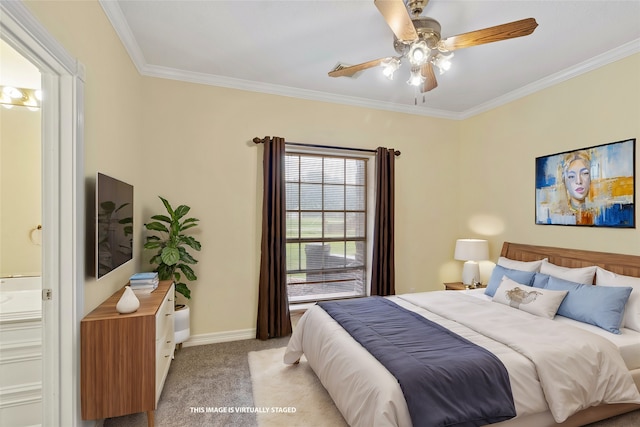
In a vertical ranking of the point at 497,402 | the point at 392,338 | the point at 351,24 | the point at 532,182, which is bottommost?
the point at 497,402

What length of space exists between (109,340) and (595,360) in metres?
2.91

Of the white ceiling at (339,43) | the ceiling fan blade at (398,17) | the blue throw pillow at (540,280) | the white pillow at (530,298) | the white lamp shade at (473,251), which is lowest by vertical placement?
the white pillow at (530,298)

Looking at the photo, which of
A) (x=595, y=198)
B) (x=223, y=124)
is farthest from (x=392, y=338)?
(x=223, y=124)

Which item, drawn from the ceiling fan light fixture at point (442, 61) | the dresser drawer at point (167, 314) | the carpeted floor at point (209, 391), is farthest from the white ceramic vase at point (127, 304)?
the ceiling fan light fixture at point (442, 61)

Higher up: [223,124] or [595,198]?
[223,124]

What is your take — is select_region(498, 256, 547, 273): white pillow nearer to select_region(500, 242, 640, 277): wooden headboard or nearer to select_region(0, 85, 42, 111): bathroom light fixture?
select_region(500, 242, 640, 277): wooden headboard

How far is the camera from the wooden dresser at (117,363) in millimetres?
1712

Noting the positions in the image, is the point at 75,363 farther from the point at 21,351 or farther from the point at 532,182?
the point at 532,182

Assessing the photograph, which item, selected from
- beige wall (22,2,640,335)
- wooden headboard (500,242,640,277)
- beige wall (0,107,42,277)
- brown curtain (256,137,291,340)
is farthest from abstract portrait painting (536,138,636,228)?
beige wall (0,107,42,277)

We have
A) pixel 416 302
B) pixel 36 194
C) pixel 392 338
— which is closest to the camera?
pixel 392 338

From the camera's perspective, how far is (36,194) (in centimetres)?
233

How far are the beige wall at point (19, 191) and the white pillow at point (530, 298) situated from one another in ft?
12.5

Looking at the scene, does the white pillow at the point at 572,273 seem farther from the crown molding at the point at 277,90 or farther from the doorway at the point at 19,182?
the doorway at the point at 19,182

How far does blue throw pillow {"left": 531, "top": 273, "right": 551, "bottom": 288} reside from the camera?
2.81m
